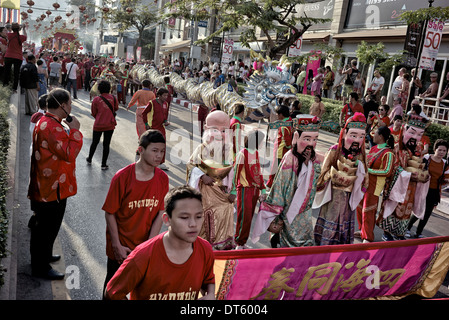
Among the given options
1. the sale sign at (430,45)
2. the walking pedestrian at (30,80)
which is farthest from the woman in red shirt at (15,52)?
the sale sign at (430,45)

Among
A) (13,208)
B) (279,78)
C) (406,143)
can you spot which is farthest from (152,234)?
(279,78)

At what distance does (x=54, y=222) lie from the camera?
14.6 feet

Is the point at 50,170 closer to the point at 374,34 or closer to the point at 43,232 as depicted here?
the point at 43,232

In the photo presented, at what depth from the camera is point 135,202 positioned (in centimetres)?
351

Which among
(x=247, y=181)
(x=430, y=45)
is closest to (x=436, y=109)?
(x=430, y=45)

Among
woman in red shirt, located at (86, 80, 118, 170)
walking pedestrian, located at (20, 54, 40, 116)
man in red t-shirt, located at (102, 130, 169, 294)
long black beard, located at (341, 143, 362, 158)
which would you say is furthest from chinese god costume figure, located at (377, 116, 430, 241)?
walking pedestrian, located at (20, 54, 40, 116)

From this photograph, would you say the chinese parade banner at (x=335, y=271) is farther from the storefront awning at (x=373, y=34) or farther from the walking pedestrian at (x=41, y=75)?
the storefront awning at (x=373, y=34)

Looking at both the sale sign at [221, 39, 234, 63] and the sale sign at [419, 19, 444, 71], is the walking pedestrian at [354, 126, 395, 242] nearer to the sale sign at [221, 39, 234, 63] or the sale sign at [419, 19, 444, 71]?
the sale sign at [419, 19, 444, 71]

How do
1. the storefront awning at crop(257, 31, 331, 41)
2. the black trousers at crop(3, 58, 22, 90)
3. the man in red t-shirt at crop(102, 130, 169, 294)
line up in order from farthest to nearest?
the storefront awning at crop(257, 31, 331, 41), the black trousers at crop(3, 58, 22, 90), the man in red t-shirt at crop(102, 130, 169, 294)

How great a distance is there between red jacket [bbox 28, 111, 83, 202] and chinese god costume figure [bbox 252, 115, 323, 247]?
2.34m

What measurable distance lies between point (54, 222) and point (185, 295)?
2389 mm

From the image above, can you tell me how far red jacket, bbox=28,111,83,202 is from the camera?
14.0 feet
